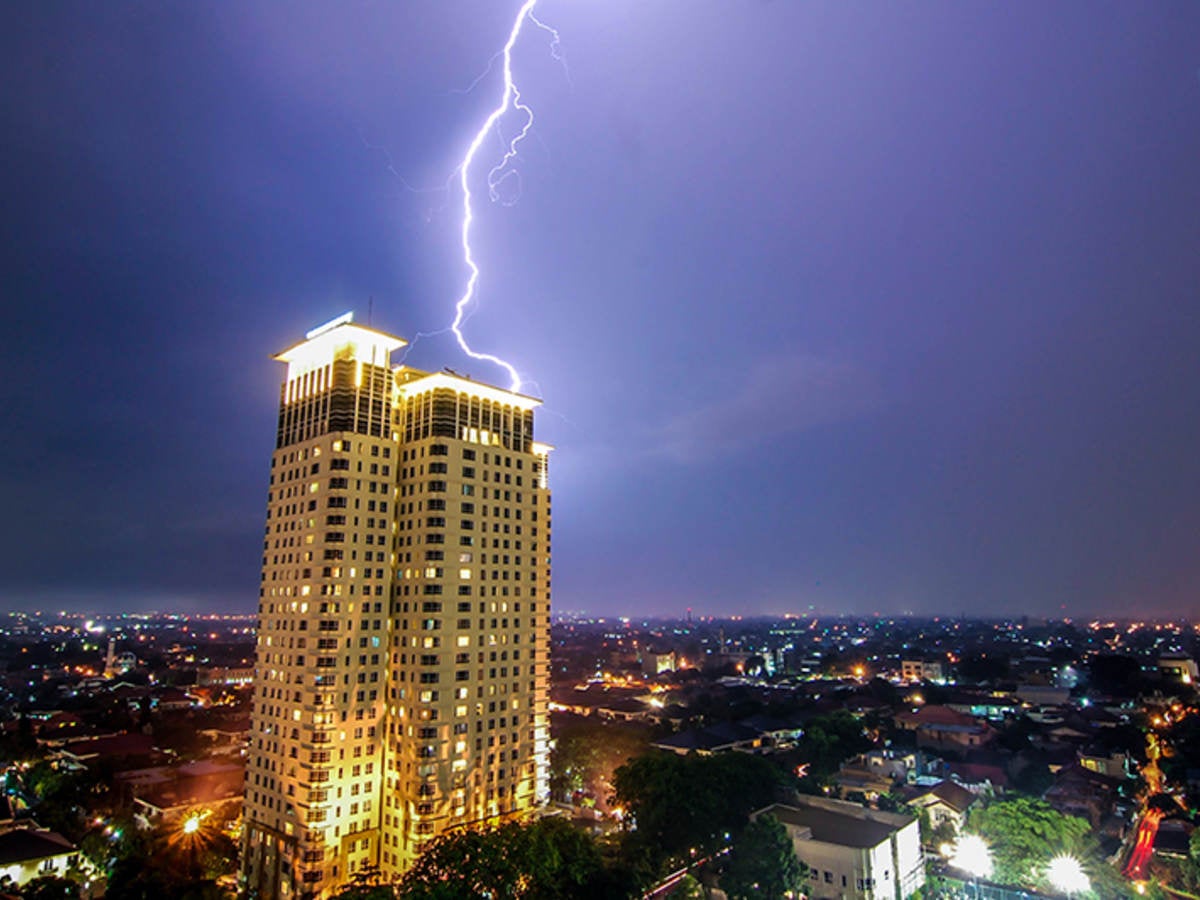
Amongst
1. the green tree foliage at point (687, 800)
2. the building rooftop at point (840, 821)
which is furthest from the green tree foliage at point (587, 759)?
the building rooftop at point (840, 821)

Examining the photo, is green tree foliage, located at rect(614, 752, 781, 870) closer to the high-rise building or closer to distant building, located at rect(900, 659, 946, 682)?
the high-rise building

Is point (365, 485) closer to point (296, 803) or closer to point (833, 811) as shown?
point (296, 803)

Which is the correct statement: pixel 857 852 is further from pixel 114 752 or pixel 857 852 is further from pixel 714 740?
pixel 114 752

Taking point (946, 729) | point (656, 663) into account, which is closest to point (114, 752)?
point (946, 729)

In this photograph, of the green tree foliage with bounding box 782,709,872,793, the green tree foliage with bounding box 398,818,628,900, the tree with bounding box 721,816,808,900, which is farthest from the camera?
the green tree foliage with bounding box 782,709,872,793

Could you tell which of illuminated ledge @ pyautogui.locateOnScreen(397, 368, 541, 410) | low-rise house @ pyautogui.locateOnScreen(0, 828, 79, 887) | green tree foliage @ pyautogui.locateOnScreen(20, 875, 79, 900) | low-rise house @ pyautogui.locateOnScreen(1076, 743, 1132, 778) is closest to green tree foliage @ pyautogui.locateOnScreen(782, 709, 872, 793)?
low-rise house @ pyautogui.locateOnScreen(1076, 743, 1132, 778)

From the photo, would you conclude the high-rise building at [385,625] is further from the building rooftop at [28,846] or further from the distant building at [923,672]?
the distant building at [923,672]
